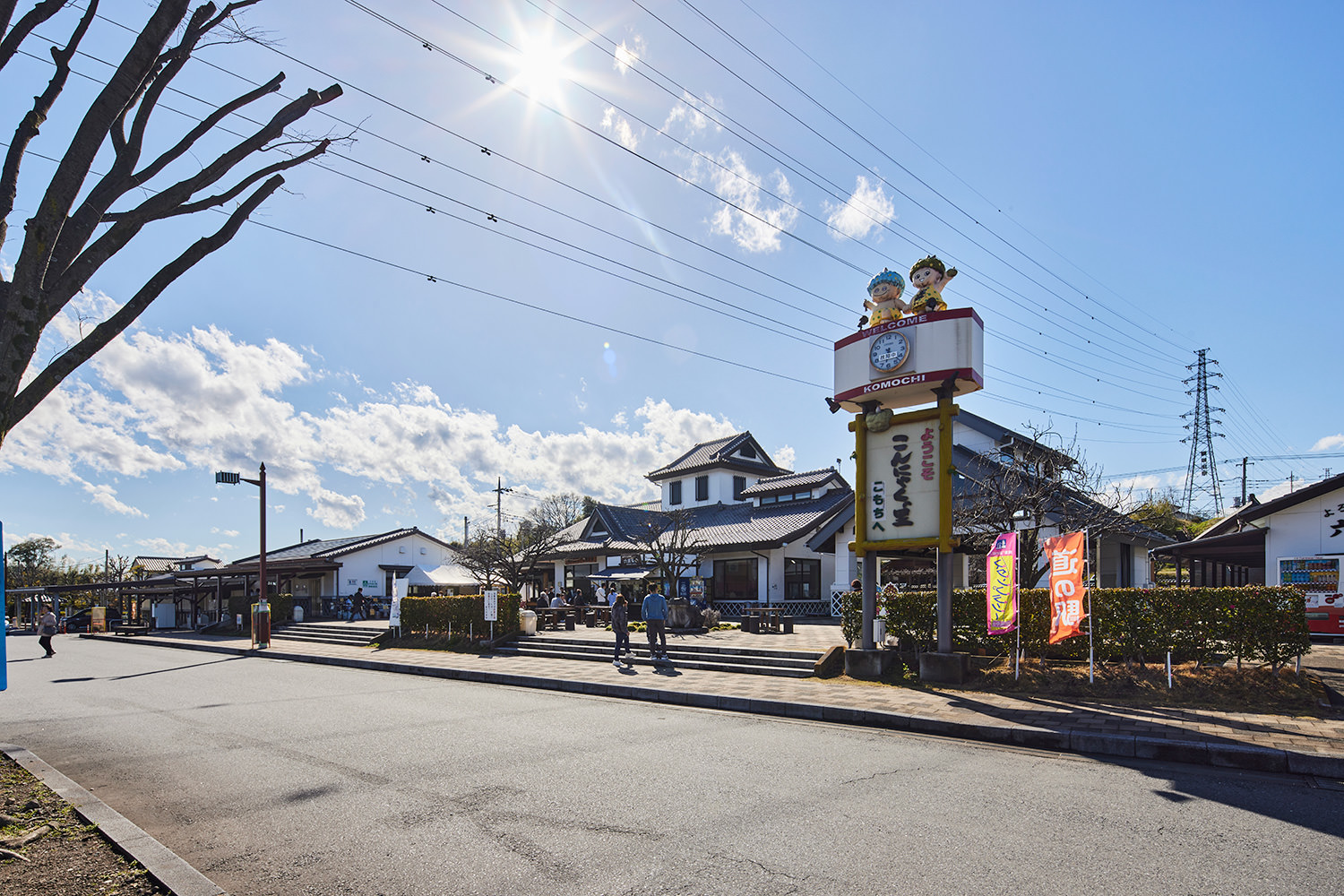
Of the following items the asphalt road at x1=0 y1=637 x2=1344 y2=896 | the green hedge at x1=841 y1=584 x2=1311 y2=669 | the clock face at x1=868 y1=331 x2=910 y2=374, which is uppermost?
the clock face at x1=868 y1=331 x2=910 y2=374

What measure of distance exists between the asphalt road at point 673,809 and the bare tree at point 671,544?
14326 mm

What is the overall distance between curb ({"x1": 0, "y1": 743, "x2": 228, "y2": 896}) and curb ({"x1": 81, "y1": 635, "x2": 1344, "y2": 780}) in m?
7.31

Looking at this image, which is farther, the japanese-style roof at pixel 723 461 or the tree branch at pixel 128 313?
the japanese-style roof at pixel 723 461

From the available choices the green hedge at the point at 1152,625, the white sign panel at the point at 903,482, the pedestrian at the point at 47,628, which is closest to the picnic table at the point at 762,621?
the green hedge at the point at 1152,625

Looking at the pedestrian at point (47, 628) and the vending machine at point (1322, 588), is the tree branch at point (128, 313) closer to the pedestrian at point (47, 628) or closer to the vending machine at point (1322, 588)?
the vending machine at point (1322, 588)

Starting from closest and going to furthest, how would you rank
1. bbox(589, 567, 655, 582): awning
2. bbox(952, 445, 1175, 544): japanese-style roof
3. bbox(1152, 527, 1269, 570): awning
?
1. bbox(952, 445, 1175, 544): japanese-style roof
2. bbox(1152, 527, 1269, 570): awning
3. bbox(589, 567, 655, 582): awning

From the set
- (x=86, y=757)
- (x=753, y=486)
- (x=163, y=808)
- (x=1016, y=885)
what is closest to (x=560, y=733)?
(x=163, y=808)

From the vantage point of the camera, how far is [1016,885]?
4.10 metres

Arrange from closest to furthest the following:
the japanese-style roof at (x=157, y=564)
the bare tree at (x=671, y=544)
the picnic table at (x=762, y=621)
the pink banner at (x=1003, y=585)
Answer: the pink banner at (x=1003, y=585), the picnic table at (x=762, y=621), the bare tree at (x=671, y=544), the japanese-style roof at (x=157, y=564)

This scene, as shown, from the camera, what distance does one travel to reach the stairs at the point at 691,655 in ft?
46.7

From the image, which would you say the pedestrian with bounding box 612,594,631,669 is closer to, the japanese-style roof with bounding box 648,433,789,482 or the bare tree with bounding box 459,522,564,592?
the bare tree with bounding box 459,522,564,592

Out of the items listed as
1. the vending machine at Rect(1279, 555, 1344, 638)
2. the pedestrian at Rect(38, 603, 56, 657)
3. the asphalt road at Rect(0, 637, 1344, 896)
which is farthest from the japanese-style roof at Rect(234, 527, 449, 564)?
the vending machine at Rect(1279, 555, 1344, 638)

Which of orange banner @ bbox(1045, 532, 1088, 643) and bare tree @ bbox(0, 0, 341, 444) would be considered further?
orange banner @ bbox(1045, 532, 1088, 643)

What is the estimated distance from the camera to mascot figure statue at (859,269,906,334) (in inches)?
504
